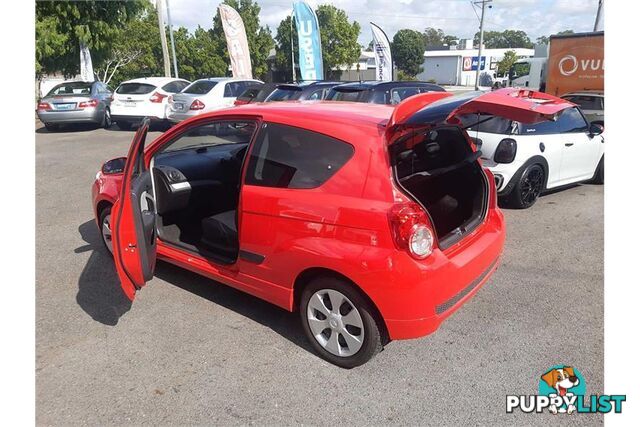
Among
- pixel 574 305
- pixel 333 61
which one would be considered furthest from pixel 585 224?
pixel 333 61

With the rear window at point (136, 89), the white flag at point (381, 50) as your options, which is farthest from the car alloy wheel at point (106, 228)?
the white flag at point (381, 50)

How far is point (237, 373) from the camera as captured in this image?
283cm

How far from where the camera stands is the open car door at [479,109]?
95.0 inches

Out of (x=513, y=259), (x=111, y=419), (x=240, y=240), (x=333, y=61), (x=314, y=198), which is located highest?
(x=333, y=61)

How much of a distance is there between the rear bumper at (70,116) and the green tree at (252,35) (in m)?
37.3

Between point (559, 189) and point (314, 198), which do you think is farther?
point (559, 189)

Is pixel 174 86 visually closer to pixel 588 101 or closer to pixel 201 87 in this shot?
pixel 201 87

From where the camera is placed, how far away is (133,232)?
2.94 meters

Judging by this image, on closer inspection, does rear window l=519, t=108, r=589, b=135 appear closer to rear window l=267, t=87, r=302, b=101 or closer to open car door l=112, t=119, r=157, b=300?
open car door l=112, t=119, r=157, b=300

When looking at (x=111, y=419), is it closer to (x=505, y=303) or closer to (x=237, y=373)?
(x=237, y=373)

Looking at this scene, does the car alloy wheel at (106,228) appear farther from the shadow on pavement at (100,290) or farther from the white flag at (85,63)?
the white flag at (85,63)

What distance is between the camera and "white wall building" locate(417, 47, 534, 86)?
68.8 meters

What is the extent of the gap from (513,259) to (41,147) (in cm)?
1196

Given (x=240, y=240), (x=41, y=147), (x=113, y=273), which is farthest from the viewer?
(x=41, y=147)
